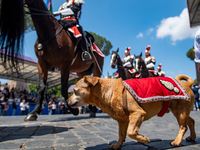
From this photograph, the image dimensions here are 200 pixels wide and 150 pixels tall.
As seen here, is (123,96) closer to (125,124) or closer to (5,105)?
(125,124)

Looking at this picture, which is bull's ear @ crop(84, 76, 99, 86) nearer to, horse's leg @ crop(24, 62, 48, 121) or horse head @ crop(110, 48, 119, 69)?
horse's leg @ crop(24, 62, 48, 121)

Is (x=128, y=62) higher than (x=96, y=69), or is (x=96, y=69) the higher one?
(x=128, y=62)

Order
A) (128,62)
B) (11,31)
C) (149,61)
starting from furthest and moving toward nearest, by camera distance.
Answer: (149,61), (128,62), (11,31)

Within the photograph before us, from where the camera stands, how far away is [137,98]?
2107mm

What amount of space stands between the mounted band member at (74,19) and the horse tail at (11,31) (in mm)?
1993

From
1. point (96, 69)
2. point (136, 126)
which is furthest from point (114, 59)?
point (136, 126)

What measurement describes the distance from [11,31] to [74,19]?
2.92m

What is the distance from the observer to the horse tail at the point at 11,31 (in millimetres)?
3307

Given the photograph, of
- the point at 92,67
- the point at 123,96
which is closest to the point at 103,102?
the point at 123,96

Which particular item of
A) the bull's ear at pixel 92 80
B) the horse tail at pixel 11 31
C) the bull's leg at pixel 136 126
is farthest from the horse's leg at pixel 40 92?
the bull's leg at pixel 136 126

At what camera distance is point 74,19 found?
5.91m

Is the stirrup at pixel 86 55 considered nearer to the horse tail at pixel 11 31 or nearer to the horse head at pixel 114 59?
the horse tail at pixel 11 31

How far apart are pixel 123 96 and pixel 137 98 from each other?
18cm

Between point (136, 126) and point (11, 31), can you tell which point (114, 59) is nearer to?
point (11, 31)
